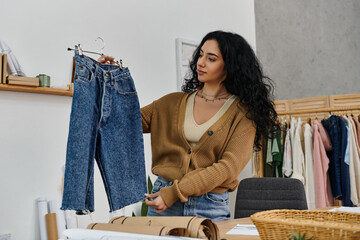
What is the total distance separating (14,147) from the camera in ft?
9.81

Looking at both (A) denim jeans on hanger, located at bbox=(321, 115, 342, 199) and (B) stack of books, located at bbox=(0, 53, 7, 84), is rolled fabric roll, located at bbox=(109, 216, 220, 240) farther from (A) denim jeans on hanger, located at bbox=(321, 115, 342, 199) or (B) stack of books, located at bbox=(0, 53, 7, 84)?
(A) denim jeans on hanger, located at bbox=(321, 115, 342, 199)

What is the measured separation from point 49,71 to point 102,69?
1575 mm

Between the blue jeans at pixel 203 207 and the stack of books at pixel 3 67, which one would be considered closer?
the blue jeans at pixel 203 207

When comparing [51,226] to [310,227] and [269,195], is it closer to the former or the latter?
[269,195]

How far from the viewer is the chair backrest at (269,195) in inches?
94.6

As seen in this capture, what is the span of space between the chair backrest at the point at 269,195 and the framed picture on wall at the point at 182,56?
188 centimetres

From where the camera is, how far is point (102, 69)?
1.81 meters

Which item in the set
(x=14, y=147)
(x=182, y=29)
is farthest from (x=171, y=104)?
(x=182, y=29)

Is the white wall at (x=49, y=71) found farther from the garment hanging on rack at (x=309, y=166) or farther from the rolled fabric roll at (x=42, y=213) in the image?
the garment hanging on rack at (x=309, y=166)

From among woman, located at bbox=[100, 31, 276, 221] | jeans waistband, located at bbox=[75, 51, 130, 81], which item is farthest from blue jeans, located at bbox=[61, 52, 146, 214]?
woman, located at bbox=[100, 31, 276, 221]

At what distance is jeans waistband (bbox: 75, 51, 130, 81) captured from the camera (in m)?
1.70

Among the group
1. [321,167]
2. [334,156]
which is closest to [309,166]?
[321,167]

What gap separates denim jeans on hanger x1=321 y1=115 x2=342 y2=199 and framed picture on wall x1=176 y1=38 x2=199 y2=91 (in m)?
1.50

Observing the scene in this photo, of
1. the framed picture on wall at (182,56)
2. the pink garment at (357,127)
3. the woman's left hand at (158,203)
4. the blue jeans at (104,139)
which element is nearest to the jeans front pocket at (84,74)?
the blue jeans at (104,139)
